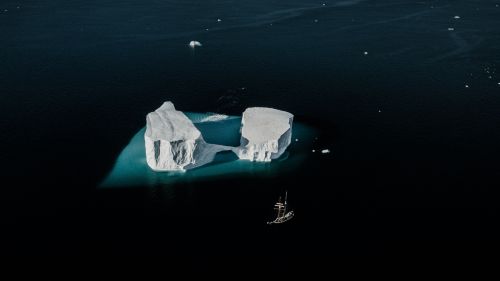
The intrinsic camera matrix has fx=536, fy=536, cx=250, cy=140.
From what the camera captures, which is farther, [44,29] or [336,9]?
[336,9]

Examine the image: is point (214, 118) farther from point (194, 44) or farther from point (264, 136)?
point (194, 44)

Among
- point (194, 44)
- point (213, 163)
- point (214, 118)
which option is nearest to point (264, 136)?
point (213, 163)

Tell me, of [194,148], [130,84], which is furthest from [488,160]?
[130,84]

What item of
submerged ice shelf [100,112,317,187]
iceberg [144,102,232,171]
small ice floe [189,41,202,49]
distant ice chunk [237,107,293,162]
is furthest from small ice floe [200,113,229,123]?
small ice floe [189,41,202,49]

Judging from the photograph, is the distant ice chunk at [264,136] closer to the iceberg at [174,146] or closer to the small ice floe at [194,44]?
the iceberg at [174,146]

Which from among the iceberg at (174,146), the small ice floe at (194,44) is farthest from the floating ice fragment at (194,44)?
the iceberg at (174,146)

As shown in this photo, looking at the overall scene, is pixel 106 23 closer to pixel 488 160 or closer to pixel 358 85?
pixel 358 85
